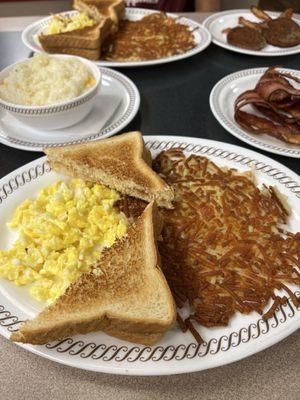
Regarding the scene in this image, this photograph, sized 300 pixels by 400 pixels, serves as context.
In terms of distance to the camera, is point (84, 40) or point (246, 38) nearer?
point (84, 40)

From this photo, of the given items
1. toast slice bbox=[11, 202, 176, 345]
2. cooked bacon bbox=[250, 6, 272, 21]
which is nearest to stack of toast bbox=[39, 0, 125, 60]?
cooked bacon bbox=[250, 6, 272, 21]

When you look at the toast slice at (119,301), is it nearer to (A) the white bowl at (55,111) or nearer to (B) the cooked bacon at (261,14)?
(A) the white bowl at (55,111)

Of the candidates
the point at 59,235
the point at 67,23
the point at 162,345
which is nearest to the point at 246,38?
the point at 67,23

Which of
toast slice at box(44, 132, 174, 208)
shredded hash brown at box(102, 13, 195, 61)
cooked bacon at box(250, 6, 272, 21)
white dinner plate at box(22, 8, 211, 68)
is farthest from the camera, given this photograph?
cooked bacon at box(250, 6, 272, 21)


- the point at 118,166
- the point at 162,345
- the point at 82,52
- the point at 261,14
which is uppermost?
the point at 261,14

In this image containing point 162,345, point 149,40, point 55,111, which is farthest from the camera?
point 149,40

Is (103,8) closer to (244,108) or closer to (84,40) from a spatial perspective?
(84,40)

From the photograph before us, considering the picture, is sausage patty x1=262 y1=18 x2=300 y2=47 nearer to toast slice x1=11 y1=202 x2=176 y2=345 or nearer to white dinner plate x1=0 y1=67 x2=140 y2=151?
white dinner plate x1=0 y1=67 x2=140 y2=151

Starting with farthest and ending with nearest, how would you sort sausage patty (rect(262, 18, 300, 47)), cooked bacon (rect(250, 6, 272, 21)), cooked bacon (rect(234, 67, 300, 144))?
1. cooked bacon (rect(250, 6, 272, 21))
2. sausage patty (rect(262, 18, 300, 47))
3. cooked bacon (rect(234, 67, 300, 144))

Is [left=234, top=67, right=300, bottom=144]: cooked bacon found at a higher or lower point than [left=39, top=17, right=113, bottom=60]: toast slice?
lower
